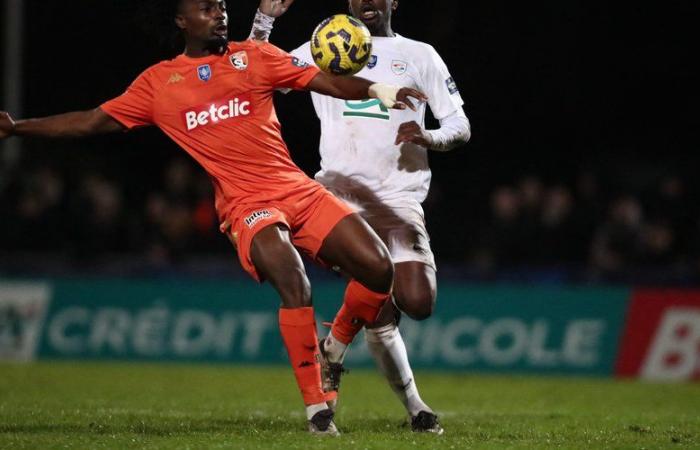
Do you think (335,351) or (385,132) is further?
(385,132)

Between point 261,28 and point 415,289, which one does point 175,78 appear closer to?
point 261,28

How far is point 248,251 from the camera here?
7.94 metres

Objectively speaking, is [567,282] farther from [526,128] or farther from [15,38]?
[15,38]

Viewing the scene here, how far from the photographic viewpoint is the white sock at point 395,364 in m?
8.59

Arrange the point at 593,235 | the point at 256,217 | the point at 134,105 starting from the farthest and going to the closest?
1. the point at 593,235
2. the point at 134,105
3. the point at 256,217

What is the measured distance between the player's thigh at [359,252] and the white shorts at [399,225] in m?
0.97

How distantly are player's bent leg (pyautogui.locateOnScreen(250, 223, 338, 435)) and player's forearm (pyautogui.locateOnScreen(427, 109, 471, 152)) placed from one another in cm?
129

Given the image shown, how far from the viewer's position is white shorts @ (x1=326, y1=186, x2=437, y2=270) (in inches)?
355

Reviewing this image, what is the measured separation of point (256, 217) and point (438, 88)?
78.4 inches

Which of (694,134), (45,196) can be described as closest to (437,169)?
(694,134)

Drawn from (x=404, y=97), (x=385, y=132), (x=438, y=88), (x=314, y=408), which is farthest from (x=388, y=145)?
(x=314, y=408)

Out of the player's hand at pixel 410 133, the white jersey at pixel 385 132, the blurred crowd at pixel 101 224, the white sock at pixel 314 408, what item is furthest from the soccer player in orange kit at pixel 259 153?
the blurred crowd at pixel 101 224

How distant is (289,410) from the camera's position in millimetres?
10328

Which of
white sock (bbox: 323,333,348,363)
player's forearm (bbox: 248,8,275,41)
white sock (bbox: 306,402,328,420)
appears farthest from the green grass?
player's forearm (bbox: 248,8,275,41)
